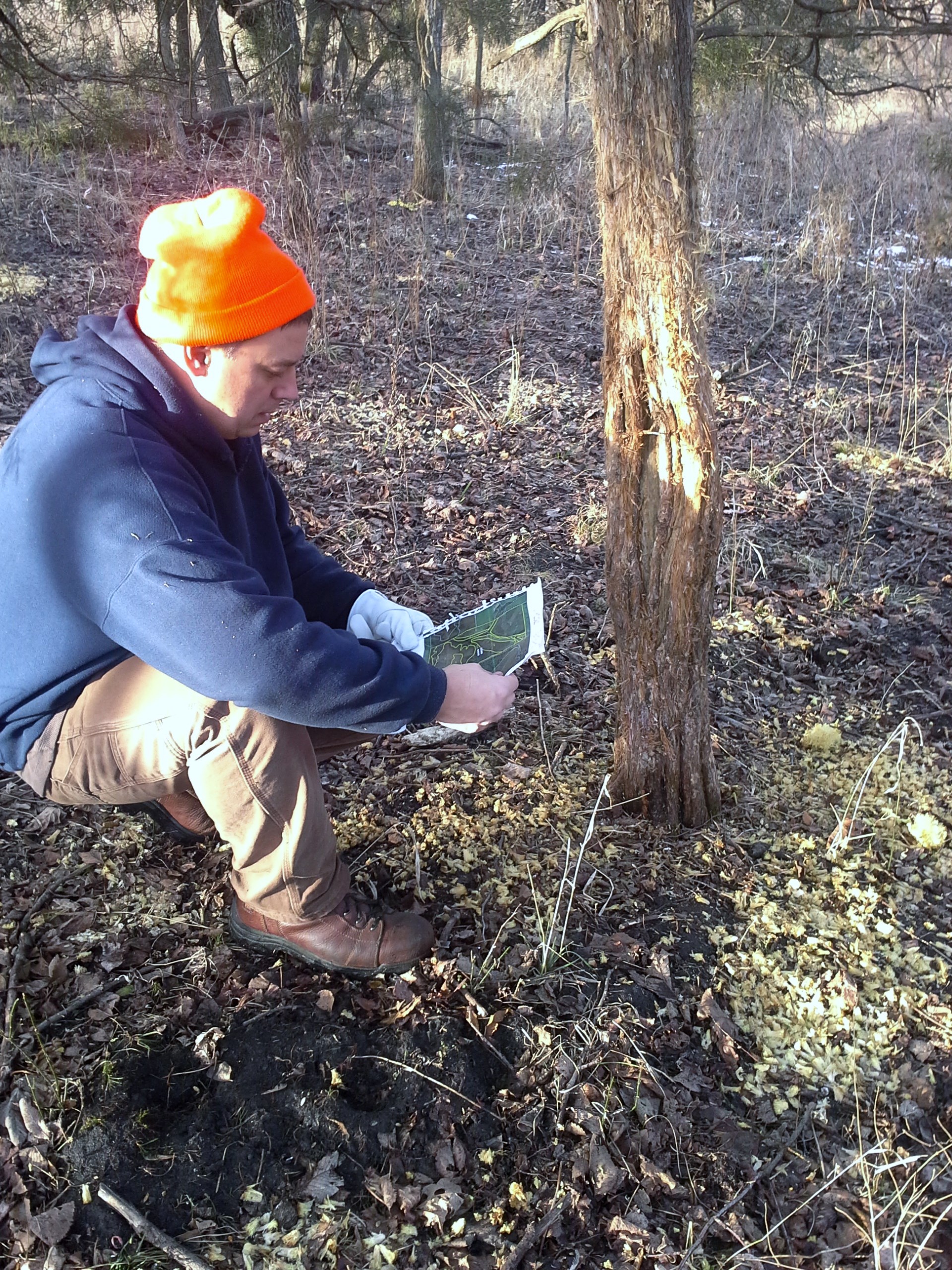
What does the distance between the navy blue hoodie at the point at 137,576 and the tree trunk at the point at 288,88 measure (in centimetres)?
436

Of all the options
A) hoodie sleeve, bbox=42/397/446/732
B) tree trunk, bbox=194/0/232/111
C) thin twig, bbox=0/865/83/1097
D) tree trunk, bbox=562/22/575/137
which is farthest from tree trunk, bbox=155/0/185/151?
thin twig, bbox=0/865/83/1097

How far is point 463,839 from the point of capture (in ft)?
8.36

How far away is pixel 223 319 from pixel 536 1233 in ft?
6.12

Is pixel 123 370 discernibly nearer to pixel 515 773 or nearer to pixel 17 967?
pixel 17 967

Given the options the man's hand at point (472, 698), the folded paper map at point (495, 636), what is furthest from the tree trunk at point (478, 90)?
the man's hand at point (472, 698)

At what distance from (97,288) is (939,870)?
627 cm

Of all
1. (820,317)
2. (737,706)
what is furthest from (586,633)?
(820,317)

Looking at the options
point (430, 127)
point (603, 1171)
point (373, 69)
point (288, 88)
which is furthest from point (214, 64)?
point (603, 1171)

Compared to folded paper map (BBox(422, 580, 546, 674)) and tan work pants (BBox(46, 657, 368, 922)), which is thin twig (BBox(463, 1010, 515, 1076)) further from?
folded paper map (BBox(422, 580, 546, 674))

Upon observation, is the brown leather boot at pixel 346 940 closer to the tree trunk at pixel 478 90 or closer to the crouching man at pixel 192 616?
the crouching man at pixel 192 616

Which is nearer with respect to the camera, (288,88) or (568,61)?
(288,88)

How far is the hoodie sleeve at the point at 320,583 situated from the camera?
2.53 m

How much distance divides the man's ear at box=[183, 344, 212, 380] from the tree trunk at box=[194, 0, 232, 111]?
6921 millimetres

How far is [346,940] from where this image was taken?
84.7 inches
